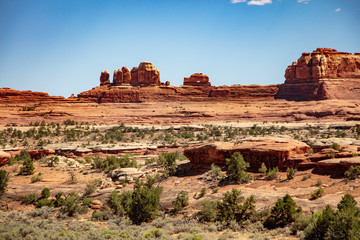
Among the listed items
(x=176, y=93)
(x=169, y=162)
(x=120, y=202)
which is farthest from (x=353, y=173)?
(x=176, y=93)

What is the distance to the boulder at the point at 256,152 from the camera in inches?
687

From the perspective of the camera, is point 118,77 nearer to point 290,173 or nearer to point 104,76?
point 104,76

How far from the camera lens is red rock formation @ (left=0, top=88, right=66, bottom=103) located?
6656 centimetres

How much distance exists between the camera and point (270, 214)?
42.4 ft

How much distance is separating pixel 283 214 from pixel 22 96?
6780 cm

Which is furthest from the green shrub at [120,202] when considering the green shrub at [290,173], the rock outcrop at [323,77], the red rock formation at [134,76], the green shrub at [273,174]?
the red rock formation at [134,76]

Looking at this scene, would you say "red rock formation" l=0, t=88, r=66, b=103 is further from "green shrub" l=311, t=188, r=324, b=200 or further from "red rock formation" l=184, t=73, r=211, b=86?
"green shrub" l=311, t=188, r=324, b=200

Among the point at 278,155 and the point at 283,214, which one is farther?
the point at 278,155

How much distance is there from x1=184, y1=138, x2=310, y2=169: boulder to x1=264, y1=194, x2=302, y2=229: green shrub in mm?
5277

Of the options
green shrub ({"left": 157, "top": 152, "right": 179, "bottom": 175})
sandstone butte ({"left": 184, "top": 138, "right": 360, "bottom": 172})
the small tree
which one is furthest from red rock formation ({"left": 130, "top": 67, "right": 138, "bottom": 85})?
the small tree

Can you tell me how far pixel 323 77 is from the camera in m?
68.5

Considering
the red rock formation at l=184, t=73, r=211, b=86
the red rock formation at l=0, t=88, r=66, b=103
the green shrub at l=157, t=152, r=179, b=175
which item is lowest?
the green shrub at l=157, t=152, r=179, b=175

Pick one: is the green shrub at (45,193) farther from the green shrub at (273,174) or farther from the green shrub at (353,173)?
the green shrub at (353,173)

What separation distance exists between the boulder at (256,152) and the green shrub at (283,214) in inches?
208
